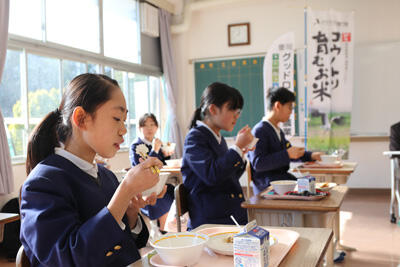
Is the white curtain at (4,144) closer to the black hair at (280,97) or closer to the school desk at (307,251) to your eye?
the black hair at (280,97)

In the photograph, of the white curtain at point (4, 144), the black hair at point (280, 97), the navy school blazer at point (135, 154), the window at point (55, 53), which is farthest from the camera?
the window at point (55, 53)

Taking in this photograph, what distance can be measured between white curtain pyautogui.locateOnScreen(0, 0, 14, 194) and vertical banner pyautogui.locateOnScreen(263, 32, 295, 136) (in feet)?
11.4

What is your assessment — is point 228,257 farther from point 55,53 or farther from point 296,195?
point 55,53

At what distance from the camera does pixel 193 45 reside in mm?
6641

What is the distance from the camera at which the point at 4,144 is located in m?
3.52

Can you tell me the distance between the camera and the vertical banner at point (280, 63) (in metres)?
5.64

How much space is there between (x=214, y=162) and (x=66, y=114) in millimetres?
929

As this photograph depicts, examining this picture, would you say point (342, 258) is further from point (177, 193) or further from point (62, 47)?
point (62, 47)

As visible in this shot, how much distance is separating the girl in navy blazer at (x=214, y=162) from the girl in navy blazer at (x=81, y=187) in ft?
2.27

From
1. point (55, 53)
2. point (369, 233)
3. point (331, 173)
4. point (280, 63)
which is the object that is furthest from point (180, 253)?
point (280, 63)

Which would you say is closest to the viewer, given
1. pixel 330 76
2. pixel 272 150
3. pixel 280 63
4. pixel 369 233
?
pixel 272 150

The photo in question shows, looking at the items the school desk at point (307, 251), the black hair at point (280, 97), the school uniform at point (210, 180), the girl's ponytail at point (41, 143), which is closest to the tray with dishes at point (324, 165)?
the black hair at point (280, 97)

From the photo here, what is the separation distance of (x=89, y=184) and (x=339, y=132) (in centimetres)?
467

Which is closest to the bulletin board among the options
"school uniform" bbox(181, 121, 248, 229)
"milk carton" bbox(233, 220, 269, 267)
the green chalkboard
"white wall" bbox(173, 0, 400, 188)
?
"white wall" bbox(173, 0, 400, 188)
